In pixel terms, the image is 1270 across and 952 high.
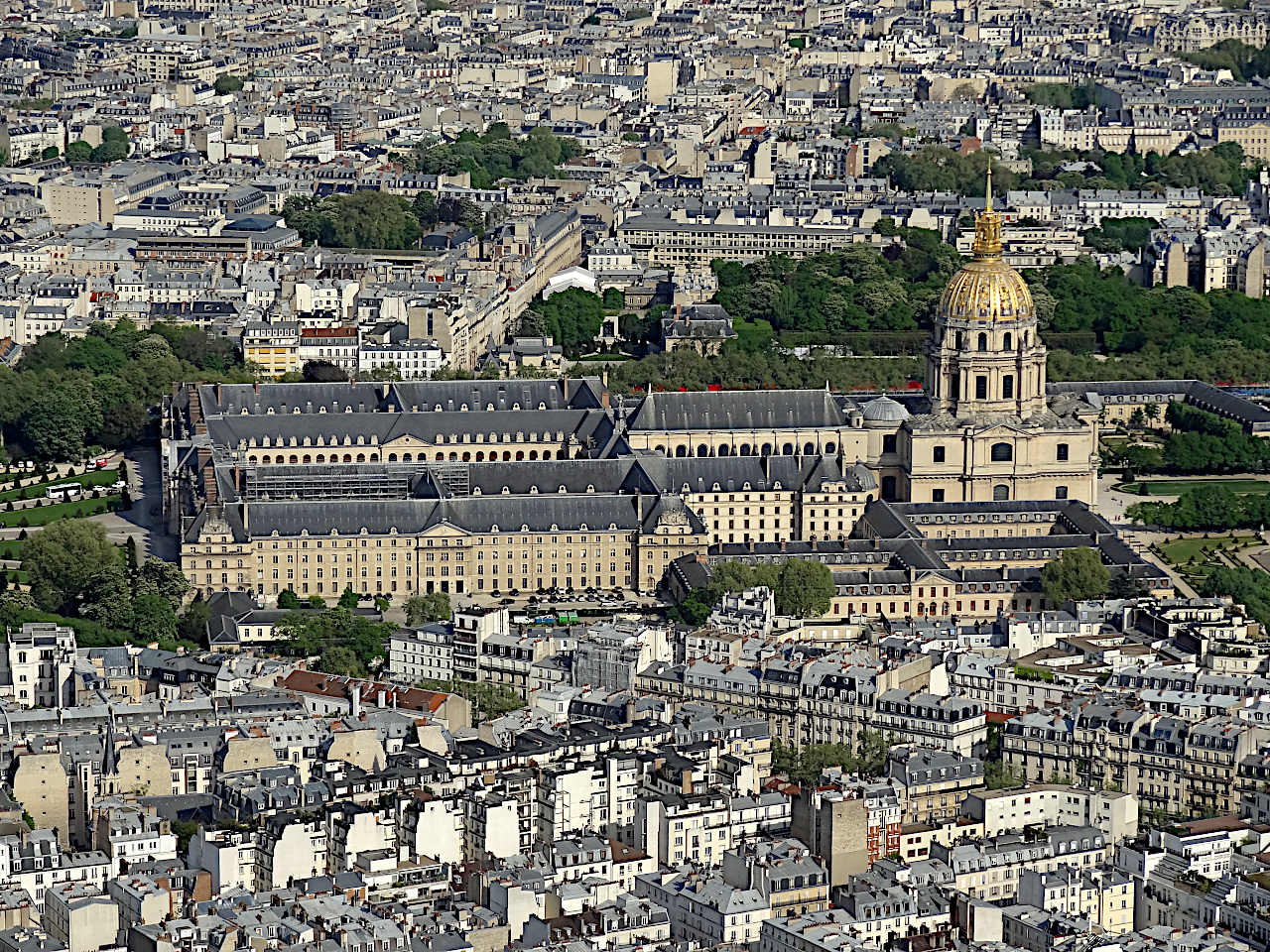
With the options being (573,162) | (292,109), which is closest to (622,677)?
(573,162)

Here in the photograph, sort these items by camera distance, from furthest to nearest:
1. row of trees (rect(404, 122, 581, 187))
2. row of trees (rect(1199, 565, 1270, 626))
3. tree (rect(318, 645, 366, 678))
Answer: row of trees (rect(404, 122, 581, 187)) < row of trees (rect(1199, 565, 1270, 626)) < tree (rect(318, 645, 366, 678))

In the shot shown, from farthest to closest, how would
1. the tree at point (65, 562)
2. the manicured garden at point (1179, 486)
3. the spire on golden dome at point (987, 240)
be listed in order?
1. the spire on golden dome at point (987, 240)
2. the manicured garden at point (1179, 486)
3. the tree at point (65, 562)

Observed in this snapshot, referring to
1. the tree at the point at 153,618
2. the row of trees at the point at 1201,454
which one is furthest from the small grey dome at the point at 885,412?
the tree at the point at 153,618

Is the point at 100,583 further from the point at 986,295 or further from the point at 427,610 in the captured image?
the point at 986,295

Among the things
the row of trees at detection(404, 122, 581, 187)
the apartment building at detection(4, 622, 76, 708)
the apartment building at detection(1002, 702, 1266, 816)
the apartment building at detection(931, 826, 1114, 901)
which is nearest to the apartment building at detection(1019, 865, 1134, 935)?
the apartment building at detection(931, 826, 1114, 901)

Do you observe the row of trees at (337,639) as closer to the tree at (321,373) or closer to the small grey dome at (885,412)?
the small grey dome at (885,412)

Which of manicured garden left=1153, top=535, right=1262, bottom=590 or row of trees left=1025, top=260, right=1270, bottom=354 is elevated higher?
row of trees left=1025, top=260, right=1270, bottom=354

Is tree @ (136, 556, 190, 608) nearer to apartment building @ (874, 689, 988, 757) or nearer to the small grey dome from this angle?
apartment building @ (874, 689, 988, 757)
